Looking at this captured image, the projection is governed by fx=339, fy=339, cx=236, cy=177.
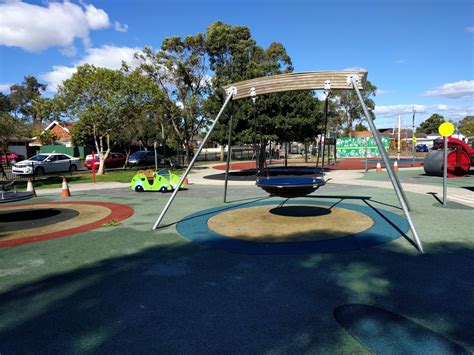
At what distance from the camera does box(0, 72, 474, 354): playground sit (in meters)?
2.88

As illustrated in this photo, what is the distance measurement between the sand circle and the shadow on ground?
3.52 ft

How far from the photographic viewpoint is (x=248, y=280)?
413 centimetres

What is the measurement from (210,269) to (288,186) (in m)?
2.58

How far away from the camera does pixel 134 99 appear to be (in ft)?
76.7

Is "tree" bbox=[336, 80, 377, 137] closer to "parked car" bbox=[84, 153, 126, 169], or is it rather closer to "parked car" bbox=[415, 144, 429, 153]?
"parked car" bbox=[415, 144, 429, 153]

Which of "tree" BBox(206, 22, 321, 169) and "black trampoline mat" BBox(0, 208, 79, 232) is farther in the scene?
"tree" BBox(206, 22, 321, 169)

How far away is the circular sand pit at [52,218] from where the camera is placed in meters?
6.77

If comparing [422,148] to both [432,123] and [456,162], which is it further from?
[432,123]

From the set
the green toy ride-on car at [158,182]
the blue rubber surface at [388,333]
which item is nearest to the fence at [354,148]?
the green toy ride-on car at [158,182]

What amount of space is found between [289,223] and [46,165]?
23.0 meters

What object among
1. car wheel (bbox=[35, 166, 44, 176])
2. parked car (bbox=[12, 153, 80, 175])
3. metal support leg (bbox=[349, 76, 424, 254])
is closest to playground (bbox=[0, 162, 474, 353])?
metal support leg (bbox=[349, 76, 424, 254])

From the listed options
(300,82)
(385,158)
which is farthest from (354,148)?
(385,158)

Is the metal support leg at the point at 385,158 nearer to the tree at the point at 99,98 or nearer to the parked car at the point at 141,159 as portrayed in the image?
the tree at the point at 99,98

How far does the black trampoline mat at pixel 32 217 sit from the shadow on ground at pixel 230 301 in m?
3.87
